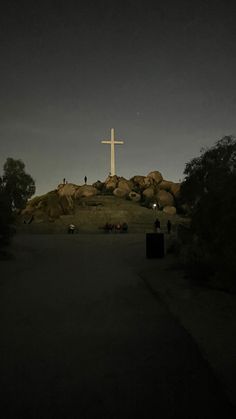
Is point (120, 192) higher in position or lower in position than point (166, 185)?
lower

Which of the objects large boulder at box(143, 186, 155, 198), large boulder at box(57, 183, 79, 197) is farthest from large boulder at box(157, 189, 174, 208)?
large boulder at box(57, 183, 79, 197)

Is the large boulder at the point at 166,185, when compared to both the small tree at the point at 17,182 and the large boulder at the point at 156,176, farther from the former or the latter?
the small tree at the point at 17,182

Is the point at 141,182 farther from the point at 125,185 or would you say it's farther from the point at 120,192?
the point at 120,192

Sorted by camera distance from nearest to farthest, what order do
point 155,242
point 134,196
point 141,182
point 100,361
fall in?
1. point 100,361
2. point 155,242
3. point 134,196
4. point 141,182

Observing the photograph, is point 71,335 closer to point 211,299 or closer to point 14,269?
point 211,299

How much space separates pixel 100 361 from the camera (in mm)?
5047

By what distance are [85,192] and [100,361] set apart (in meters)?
69.0

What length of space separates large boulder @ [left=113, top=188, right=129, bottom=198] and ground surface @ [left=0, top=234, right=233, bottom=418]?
2498 inches

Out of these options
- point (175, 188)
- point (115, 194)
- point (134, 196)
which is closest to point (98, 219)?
point (134, 196)

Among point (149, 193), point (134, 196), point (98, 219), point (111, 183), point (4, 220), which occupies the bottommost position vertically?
point (98, 219)

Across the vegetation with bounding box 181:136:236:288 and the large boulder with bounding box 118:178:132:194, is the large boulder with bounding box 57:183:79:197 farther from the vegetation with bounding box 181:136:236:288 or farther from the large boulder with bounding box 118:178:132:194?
the vegetation with bounding box 181:136:236:288

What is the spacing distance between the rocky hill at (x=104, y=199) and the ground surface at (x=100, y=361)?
4205cm

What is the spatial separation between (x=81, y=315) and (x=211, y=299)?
3.38 metres

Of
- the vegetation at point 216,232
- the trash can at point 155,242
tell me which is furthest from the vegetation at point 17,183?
the vegetation at point 216,232
